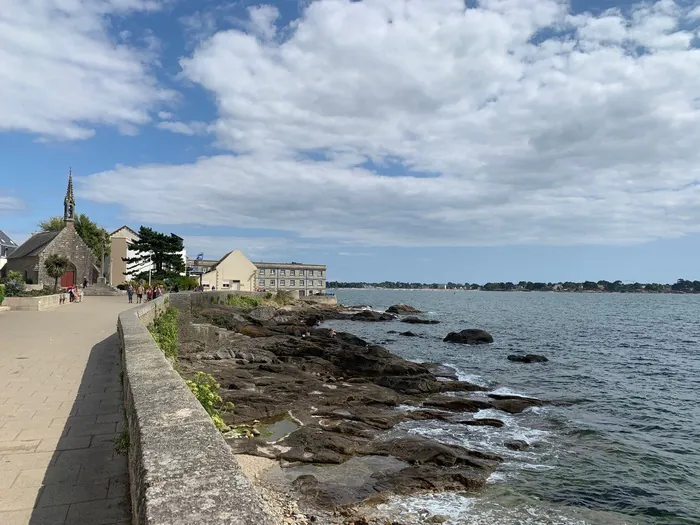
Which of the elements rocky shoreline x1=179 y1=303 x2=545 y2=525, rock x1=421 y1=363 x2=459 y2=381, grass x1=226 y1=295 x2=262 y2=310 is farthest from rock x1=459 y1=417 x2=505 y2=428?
grass x1=226 y1=295 x2=262 y2=310

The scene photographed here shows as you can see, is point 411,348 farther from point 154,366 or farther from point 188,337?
point 154,366

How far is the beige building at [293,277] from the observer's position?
10412cm

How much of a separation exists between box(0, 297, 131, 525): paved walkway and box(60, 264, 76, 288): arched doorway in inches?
1648

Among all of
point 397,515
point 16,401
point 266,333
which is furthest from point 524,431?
point 266,333

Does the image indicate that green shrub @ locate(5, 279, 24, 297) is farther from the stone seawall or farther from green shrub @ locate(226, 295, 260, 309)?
the stone seawall

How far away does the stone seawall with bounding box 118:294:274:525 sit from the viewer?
2.36 m

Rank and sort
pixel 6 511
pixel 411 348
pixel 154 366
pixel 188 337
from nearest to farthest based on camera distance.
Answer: pixel 6 511
pixel 154 366
pixel 188 337
pixel 411 348

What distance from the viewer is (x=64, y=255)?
48031mm

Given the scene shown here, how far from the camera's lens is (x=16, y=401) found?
7.19 m

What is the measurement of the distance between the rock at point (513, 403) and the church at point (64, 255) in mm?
44359

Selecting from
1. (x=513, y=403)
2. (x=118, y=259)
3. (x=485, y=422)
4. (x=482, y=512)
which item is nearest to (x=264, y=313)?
(x=118, y=259)

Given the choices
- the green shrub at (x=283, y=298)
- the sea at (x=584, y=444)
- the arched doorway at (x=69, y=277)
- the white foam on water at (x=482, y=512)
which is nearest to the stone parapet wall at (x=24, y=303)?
the sea at (x=584, y=444)

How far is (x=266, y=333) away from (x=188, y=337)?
25.7ft

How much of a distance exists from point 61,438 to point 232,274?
2841 inches
